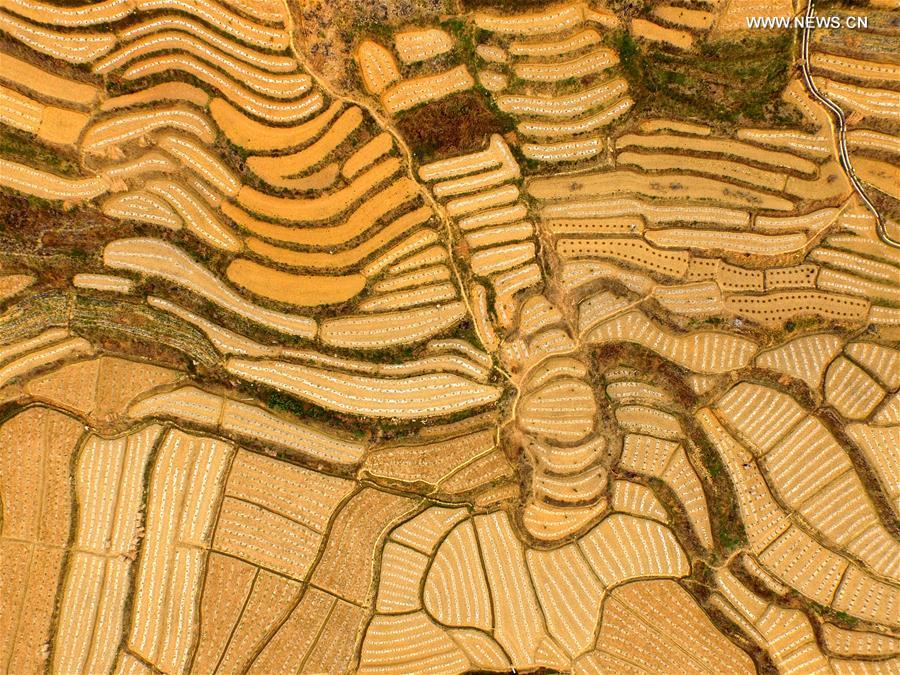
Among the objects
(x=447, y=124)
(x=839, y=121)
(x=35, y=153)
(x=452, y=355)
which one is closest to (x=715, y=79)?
(x=839, y=121)

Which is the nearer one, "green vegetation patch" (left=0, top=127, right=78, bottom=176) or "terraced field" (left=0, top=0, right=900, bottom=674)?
"green vegetation patch" (left=0, top=127, right=78, bottom=176)

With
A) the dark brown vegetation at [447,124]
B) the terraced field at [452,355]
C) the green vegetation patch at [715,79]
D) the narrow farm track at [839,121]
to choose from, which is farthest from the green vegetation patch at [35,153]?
the narrow farm track at [839,121]

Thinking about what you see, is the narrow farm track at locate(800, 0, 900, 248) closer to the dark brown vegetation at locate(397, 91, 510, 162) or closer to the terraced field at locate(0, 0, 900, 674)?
the terraced field at locate(0, 0, 900, 674)

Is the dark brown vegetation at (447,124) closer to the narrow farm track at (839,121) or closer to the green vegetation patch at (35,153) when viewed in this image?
the narrow farm track at (839,121)

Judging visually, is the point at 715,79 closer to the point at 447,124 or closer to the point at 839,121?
the point at 839,121

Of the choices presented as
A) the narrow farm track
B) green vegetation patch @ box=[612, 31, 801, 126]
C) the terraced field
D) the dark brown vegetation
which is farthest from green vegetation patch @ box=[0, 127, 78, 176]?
the narrow farm track

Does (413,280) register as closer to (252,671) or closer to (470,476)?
(470,476)
